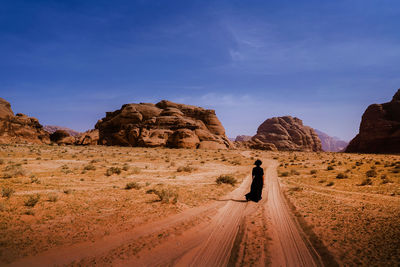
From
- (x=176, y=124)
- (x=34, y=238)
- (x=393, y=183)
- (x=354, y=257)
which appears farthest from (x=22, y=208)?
(x=176, y=124)

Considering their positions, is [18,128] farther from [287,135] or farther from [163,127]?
[287,135]

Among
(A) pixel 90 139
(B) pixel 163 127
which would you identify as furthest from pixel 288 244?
(A) pixel 90 139

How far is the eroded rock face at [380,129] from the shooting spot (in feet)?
234

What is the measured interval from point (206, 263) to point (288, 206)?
5.60m

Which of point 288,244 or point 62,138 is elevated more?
point 62,138

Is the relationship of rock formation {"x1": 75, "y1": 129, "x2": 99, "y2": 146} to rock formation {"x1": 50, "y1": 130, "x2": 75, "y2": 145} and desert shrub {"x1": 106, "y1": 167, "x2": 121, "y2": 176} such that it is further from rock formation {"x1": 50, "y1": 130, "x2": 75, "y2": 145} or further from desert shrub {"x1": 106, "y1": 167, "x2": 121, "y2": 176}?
desert shrub {"x1": 106, "y1": 167, "x2": 121, "y2": 176}

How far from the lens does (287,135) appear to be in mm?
121000

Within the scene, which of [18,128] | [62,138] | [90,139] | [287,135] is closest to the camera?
[18,128]

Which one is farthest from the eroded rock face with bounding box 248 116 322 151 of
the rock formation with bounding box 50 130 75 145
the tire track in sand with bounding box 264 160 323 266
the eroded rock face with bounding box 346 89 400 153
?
the tire track in sand with bounding box 264 160 323 266

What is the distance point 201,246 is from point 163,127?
59.1 meters

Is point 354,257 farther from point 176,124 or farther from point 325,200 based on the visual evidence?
point 176,124

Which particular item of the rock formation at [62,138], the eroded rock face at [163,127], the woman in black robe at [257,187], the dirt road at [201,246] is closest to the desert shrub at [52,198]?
the dirt road at [201,246]

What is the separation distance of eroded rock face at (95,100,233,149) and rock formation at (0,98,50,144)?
57.1 ft

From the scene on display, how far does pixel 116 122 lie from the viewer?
229 feet
